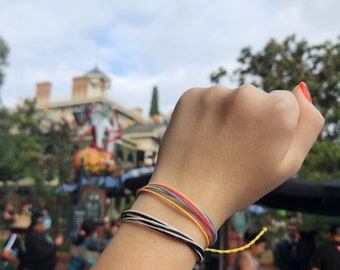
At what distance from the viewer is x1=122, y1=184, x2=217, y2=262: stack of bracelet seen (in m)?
0.71

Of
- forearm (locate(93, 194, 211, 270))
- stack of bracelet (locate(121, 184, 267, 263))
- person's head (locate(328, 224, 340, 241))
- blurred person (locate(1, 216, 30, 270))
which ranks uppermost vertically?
stack of bracelet (locate(121, 184, 267, 263))

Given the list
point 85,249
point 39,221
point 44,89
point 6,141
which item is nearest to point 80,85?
point 44,89

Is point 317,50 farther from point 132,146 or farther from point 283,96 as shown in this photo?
point 132,146

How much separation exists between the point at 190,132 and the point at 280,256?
24.8 feet

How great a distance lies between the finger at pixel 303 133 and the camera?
78 centimetres

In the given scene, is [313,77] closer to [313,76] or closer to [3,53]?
[313,76]

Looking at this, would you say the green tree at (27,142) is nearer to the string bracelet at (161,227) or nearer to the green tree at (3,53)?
the green tree at (3,53)

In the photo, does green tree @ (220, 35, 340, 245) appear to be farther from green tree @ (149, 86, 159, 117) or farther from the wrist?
green tree @ (149, 86, 159, 117)

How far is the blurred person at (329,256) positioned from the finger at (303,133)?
15.9 ft

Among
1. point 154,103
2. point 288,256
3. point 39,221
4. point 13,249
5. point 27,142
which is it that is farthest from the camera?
point 154,103

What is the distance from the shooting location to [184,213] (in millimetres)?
724

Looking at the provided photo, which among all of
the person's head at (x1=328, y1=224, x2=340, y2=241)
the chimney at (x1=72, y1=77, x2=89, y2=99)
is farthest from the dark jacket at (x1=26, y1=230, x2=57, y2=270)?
the chimney at (x1=72, y1=77, x2=89, y2=99)

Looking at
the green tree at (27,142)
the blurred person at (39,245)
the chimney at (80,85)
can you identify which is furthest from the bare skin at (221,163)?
the chimney at (80,85)

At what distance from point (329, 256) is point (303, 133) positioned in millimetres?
Result: 4921
